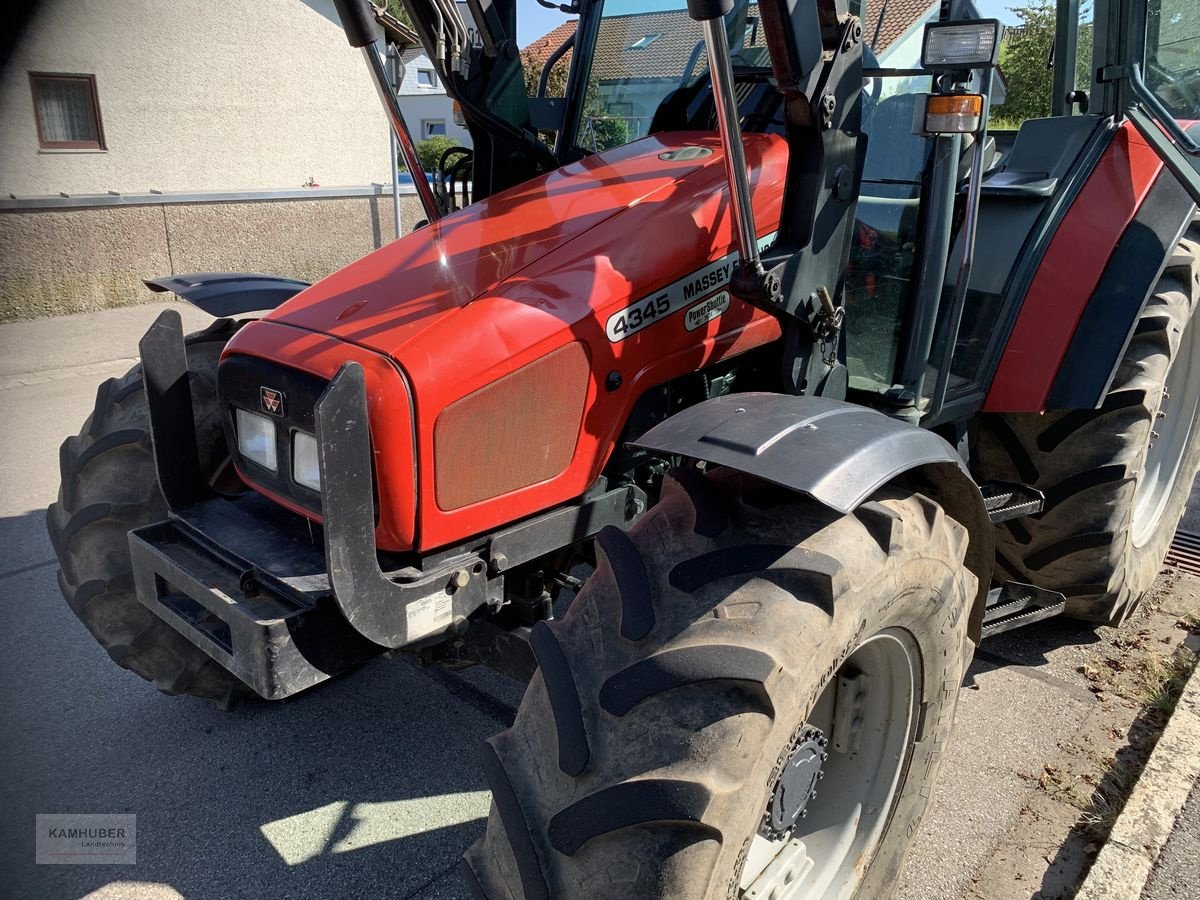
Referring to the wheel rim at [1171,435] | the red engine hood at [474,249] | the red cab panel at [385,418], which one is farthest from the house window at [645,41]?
the wheel rim at [1171,435]

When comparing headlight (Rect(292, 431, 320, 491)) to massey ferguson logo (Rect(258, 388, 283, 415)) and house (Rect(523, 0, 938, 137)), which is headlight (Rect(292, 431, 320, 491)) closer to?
massey ferguson logo (Rect(258, 388, 283, 415))

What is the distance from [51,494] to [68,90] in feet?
16.6

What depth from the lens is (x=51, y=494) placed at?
4.94 m

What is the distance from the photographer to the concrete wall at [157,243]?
9055mm

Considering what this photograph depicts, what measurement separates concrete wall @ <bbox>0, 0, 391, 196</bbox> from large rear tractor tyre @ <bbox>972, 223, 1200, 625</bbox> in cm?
701

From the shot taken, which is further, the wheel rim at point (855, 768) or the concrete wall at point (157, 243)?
the concrete wall at point (157, 243)

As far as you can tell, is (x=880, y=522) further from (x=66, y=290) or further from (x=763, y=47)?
(x=66, y=290)

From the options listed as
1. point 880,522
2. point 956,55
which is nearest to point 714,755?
point 880,522

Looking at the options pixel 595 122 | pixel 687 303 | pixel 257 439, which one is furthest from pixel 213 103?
pixel 687 303

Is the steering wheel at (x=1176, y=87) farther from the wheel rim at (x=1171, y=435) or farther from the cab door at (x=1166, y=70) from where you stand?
the wheel rim at (x=1171, y=435)

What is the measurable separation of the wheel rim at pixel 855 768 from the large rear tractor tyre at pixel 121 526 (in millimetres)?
1739

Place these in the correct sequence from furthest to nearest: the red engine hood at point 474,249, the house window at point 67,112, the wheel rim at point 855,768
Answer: the house window at point 67,112
the wheel rim at point 855,768
the red engine hood at point 474,249

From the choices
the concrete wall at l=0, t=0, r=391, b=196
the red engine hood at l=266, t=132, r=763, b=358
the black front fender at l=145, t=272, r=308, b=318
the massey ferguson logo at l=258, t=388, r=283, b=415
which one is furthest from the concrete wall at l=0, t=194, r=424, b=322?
the massey ferguson logo at l=258, t=388, r=283, b=415

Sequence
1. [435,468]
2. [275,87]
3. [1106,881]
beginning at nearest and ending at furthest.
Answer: [435,468] → [1106,881] → [275,87]
